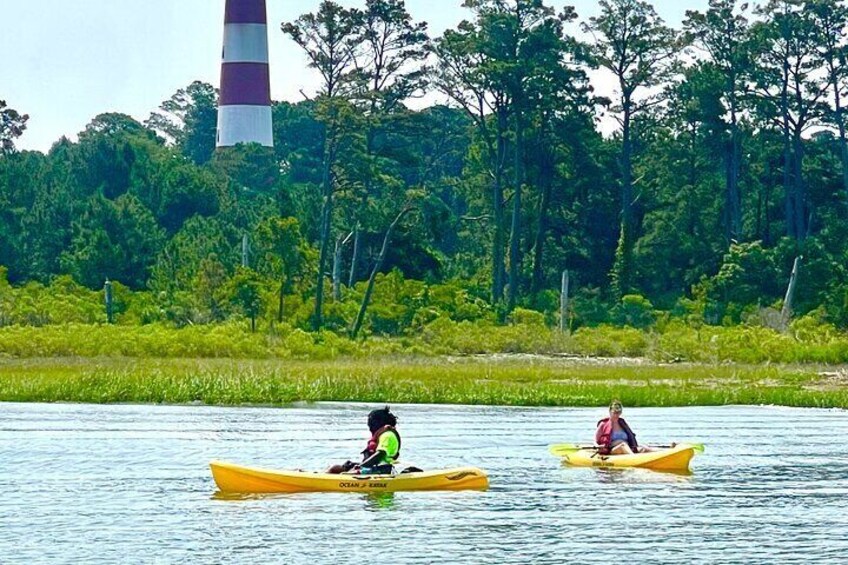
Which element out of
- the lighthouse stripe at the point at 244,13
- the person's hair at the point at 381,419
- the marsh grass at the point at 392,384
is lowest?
the person's hair at the point at 381,419

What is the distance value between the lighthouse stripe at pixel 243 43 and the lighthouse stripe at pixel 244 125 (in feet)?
9.70

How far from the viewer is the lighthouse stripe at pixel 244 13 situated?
98.3 m

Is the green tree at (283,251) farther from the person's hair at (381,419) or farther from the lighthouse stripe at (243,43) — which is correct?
the person's hair at (381,419)

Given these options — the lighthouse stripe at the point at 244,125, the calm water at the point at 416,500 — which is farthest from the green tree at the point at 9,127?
the calm water at the point at 416,500

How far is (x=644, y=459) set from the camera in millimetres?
34500

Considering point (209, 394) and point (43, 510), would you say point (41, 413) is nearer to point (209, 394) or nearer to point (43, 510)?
point (209, 394)

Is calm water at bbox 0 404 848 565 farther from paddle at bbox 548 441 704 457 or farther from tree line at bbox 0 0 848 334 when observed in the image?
tree line at bbox 0 0 848 334

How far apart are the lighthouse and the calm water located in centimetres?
5607

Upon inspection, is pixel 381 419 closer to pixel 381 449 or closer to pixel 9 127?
pixel 381 449

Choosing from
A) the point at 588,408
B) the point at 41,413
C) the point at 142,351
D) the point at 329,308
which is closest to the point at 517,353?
the point at 329,308

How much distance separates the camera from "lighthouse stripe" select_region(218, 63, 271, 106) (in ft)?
324

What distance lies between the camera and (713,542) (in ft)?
87.3

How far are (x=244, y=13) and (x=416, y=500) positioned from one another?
7049cm

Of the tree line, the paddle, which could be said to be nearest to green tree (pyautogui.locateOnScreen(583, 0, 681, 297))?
the tree line
